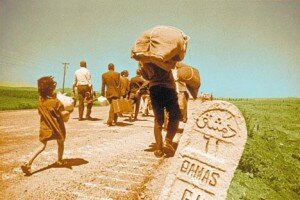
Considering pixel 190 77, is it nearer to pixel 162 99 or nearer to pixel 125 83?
pixel 162 99

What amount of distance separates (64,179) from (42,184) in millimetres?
355

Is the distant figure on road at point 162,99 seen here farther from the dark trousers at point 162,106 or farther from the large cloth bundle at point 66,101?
the large cloth bundle at point 66,101

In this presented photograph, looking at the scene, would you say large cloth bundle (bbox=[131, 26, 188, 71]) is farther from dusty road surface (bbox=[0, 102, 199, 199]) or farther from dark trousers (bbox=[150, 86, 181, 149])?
dusty road surface (bbox=[0, 102, 199, 199])

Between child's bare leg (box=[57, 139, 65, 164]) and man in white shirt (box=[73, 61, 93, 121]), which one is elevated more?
man in white shirt (box=[73, 61, 93, 121])

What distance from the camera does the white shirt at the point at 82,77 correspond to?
12305 millimetres


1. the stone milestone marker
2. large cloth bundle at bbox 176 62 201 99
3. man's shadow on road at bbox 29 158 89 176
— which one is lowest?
man's shadow on road at bbox 29 158 89 176

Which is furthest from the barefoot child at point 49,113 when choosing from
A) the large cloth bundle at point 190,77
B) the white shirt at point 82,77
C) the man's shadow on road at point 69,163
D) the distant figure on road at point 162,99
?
the white shirt at point 82,77

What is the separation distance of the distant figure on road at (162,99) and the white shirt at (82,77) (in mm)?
6428

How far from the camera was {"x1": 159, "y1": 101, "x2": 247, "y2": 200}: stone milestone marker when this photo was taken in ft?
12.0

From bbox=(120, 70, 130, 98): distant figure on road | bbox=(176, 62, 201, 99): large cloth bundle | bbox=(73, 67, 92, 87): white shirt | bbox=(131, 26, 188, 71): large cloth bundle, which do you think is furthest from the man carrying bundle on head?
bbox=(73, 67, 92, 87): white shirt

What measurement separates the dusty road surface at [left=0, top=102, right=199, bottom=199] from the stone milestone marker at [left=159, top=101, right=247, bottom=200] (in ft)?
2.48

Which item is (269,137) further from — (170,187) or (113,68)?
(170,187)

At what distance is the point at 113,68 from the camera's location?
1132 cm

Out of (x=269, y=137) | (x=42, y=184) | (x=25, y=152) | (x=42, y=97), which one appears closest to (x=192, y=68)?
(x=42, y=97)
